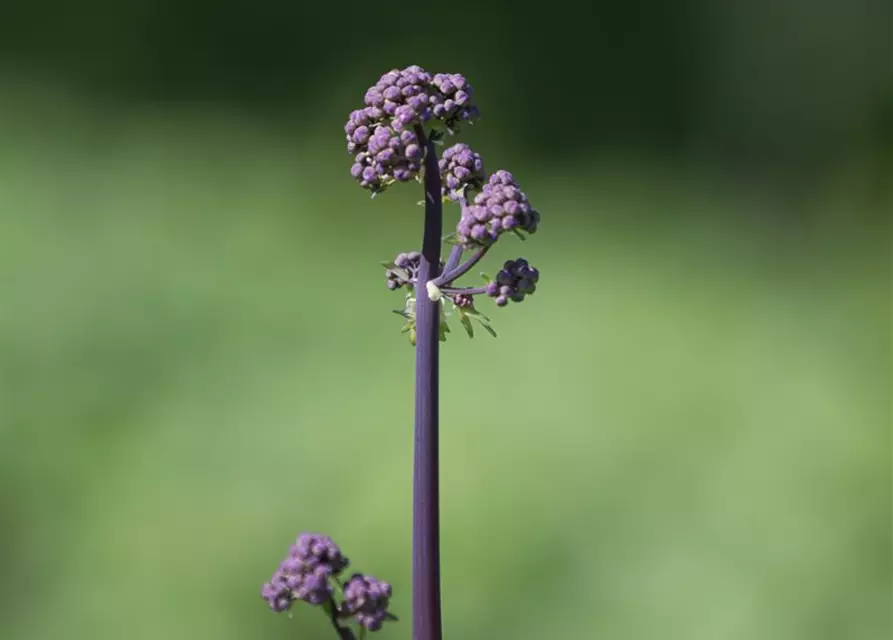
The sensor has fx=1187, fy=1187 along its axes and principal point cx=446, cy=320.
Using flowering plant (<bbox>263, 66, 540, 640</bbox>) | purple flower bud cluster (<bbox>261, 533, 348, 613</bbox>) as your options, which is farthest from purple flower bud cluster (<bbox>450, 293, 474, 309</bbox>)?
purple flower bud cluster (<bbox>261, 533, 348, 613</bbox>)

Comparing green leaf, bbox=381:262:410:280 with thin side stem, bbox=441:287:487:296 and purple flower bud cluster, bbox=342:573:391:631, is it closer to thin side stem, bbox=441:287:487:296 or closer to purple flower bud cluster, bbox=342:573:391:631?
thin side stem, bbox=441:287:487:296

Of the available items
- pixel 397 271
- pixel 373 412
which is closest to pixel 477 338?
pixel 373 412

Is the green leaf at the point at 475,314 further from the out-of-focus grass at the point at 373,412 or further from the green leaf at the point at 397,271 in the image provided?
the out-of-focus grass at the point at 373,412

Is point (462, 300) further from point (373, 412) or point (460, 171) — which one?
point (373, 412)

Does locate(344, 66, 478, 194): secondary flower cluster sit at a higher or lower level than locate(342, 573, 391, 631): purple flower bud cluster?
higher

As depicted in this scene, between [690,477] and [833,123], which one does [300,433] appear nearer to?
[690,477]

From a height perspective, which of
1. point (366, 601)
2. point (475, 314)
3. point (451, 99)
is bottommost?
point (366, 601)
